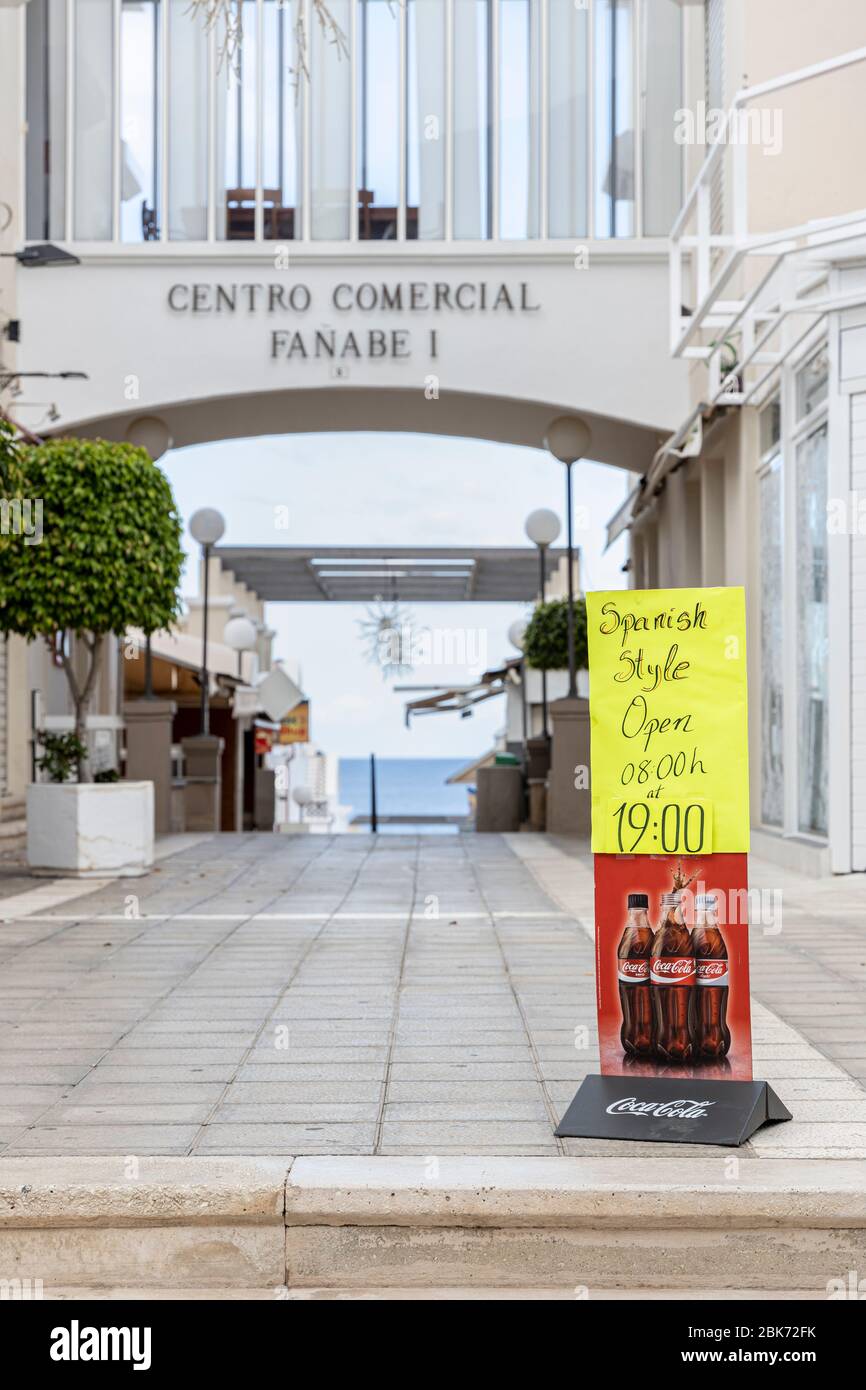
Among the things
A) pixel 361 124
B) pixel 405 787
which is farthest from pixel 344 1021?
pixel 405 787

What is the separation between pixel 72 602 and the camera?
1061cm

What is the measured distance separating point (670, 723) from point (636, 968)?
69 cm

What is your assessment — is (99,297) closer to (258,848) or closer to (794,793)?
(258,848)

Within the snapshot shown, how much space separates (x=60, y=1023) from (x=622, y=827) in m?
2.47

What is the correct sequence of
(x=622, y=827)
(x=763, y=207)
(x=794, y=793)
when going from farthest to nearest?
(x=763, y=207)
(x=794, y=793)
(x=622, y=827)

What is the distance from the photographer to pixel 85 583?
10609 millimetres

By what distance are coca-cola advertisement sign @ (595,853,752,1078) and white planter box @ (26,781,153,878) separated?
24.2ft

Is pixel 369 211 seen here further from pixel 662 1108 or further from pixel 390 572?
pixel 662 1108

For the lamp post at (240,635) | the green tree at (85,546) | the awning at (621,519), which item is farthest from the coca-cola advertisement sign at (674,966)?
the lamp post at (240,635)

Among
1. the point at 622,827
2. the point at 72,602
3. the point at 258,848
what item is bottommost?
the point at 258,848

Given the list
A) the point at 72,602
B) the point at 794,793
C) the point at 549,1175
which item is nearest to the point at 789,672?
the point at 794,793

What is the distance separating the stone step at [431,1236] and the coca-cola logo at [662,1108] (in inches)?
18.3

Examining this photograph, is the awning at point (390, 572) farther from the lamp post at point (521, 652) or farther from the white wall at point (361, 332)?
the white wall at point (361, 332)

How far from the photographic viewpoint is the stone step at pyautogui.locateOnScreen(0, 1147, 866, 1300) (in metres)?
3.52
